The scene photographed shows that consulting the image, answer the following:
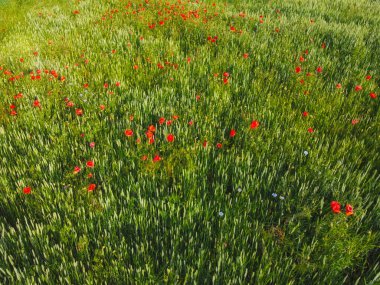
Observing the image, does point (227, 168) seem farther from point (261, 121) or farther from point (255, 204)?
point (261, 121)

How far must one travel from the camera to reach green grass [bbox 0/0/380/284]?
5.74ft

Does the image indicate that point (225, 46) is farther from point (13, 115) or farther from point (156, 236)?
point (156, 236)

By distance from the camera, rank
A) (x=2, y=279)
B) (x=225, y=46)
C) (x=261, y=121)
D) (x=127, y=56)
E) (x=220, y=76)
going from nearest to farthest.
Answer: (x=2, y=279), (x=261, y=121), (x=220, y=76), (x=127, y=56), (x=225, y=46)

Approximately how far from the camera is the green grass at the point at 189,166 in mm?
1751

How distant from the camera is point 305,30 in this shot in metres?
6.04

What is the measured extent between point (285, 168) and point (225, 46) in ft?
10.1

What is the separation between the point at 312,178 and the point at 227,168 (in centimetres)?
70

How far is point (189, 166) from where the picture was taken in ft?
7.75

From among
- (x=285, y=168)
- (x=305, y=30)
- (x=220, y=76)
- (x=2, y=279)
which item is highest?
(x=305, y=30)

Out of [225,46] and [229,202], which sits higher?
[225,46]

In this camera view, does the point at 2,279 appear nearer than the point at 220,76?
Yes

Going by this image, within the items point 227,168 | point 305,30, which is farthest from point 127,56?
point 305,30

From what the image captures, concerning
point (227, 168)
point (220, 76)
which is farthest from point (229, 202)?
point (220, 76)

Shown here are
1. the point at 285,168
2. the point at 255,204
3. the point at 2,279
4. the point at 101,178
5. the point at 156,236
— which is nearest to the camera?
the point at 2,279
